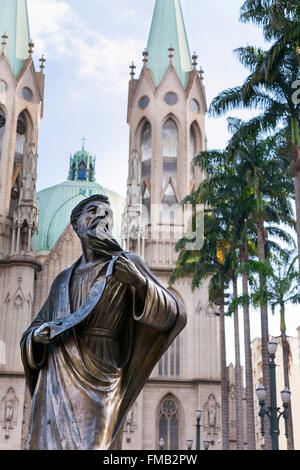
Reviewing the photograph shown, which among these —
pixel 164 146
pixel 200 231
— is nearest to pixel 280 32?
pixel 200 231

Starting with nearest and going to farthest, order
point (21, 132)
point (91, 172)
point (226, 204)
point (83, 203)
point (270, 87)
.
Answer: point (83, 203), point (270, 87), point (226, 204), point (21, 132), point (91, 172)

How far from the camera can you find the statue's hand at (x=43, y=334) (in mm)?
4426

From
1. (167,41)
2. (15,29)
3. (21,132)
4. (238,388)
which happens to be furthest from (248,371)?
(15,29)

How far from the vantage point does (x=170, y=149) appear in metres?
44.0

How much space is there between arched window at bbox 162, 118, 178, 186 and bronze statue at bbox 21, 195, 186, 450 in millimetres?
38011

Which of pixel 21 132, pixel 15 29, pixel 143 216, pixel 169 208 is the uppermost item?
pixel 15 29

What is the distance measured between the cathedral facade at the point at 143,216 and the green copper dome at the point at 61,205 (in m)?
0.10

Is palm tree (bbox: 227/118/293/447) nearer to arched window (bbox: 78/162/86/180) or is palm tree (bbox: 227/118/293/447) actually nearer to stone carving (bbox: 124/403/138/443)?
Result: stone carving (bbox: 124/403/138/443)

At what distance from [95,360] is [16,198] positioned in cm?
3968

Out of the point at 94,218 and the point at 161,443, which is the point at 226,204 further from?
the point at 94,218

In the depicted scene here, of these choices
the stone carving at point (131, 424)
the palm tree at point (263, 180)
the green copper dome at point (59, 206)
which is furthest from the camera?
the green copper dome at point (59, 206)

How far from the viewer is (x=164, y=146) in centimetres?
4400

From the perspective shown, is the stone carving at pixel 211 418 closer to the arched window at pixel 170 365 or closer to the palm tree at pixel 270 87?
the arched window at pixel 170 365

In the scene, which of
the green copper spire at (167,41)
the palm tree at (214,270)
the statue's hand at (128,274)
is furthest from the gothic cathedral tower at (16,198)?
the statue's hand at (128,274)
